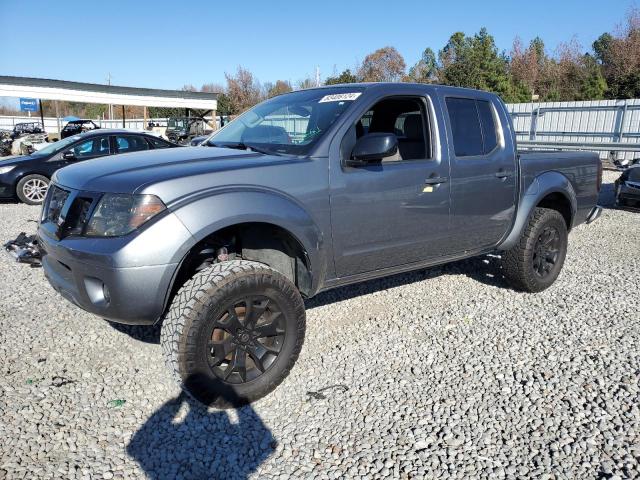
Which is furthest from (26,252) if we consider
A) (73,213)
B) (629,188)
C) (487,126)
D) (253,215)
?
(629,188)

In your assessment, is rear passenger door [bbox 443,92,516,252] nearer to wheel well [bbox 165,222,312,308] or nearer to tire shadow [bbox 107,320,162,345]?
wheel well [bbox 165,222,312,308]

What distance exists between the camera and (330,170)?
10.6 feet

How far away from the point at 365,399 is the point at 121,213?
5.96 ft

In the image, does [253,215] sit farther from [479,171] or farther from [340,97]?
[479,171]

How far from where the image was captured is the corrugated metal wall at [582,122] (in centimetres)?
1777

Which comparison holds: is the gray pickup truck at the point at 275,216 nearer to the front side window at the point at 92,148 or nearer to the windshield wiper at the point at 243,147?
the windshield wiper at the point at 243,147

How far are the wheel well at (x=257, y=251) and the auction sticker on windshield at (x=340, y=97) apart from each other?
1167 millimetres

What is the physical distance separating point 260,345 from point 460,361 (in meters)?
1.50

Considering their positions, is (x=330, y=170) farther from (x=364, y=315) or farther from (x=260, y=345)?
(x=364, y=315)

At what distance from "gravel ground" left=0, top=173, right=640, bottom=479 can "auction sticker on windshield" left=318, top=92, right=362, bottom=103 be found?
1836 millimetres

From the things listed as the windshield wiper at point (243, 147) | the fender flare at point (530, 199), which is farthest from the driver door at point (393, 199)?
the fender flare at point (530, 199)

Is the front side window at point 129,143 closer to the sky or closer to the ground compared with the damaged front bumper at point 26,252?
closer to the sky

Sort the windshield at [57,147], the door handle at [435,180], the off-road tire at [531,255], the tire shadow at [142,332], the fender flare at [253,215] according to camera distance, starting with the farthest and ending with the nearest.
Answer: the windshield at [57,147], the off-road tire at [531,255], the tire shadow at [142,332], the door handle at [435,180], the fender flare at [253,215]

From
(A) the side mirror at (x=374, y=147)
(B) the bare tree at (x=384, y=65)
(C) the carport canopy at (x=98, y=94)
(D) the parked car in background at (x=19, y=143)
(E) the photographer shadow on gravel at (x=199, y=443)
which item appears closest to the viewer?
(E) the photographer shadow on gravel at (x=199, y=443)
